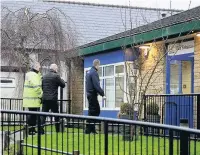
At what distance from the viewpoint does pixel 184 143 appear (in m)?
4.96

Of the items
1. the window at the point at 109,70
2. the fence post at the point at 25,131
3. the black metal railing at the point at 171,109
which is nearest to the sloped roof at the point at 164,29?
the window at the point at 109,70

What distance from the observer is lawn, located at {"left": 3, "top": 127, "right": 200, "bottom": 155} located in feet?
21.0

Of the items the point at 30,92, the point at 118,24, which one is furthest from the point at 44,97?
the point at 118,24

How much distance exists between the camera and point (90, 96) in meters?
13.4

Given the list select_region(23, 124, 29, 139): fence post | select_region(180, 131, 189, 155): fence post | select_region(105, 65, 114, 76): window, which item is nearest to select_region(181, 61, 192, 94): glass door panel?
select_region(105, 65, 114, 76): window

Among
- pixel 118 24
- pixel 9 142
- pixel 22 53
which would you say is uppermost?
pixel 118 24

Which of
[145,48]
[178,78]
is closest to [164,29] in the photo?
[145,48]

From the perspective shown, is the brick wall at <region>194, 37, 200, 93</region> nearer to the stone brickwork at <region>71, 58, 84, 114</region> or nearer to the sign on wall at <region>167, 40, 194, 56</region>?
the sign on wall at <region>167, 40, 194, 56</region>

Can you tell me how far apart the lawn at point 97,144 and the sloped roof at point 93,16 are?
58.2ft

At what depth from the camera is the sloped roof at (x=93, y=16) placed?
26411 millimetres

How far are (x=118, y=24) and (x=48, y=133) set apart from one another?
2046cm

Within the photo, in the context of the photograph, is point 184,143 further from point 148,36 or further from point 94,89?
point 148,36

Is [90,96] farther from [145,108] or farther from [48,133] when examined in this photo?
[48,133]

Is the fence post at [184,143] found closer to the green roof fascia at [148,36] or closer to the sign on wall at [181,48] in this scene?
the green roof fascia at [148,36]
